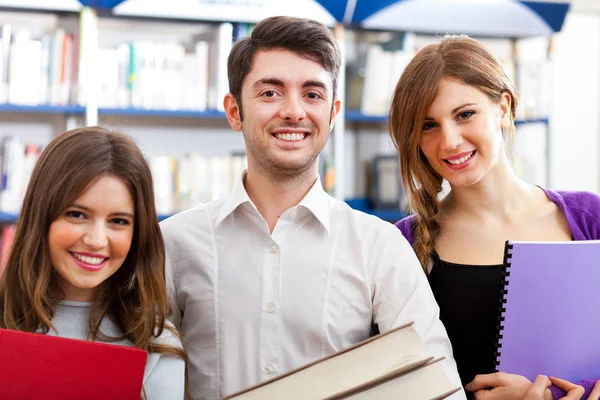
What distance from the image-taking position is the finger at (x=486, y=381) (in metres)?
1.37

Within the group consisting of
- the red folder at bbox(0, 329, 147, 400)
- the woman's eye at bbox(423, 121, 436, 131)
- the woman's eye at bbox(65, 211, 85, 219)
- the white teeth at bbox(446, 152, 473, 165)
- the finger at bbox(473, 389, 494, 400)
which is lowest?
the finger at bbox(473, 389, 494, 400)

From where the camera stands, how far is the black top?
1.59m

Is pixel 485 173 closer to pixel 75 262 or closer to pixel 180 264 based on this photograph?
pixel 180 264

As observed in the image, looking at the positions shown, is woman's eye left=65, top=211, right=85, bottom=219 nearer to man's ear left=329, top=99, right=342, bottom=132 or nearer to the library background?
man's ear left=329, top=99, right=342, bottom=132

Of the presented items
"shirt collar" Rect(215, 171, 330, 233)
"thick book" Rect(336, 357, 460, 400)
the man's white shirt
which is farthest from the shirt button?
"thick book" Rect(336, 357, 460, 400)

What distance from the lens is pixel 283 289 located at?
59.0 inches

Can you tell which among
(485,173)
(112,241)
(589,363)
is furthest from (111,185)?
(589,363)

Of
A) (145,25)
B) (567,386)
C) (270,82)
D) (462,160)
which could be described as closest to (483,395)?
(567,386)

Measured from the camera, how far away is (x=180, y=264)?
5.07 ft

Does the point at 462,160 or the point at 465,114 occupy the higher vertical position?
the point at 465,114

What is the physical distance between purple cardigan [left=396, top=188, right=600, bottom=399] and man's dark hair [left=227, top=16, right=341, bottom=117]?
47 centimetres

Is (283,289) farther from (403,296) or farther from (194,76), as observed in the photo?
(194,76)

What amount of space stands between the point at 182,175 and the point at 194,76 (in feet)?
1.54

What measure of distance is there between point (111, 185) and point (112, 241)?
0.33 ft
